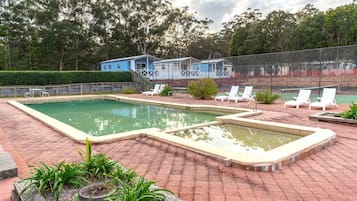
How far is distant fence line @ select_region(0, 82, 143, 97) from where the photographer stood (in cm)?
1662

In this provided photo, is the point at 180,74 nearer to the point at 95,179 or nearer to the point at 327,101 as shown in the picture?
the point at 327,101

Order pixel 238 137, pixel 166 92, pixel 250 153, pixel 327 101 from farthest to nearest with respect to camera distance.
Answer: pixel 166 92 → pixel 327 101 → pixel 238 137 → pixel 250 153

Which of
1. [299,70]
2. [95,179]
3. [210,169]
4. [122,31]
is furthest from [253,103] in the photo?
[122,31]

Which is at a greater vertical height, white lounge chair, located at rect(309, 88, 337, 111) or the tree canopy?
the tree canopy

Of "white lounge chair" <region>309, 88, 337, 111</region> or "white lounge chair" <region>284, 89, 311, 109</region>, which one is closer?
"white lounge chair" <region>309, 88, 337, 111</region>

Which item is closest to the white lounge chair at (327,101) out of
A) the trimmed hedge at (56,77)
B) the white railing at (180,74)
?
the white railing at (180,74)

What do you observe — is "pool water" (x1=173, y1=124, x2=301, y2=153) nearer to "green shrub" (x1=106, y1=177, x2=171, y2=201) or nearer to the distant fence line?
"green shrub" (x1=106, y1=177, x2=171, y2=201)

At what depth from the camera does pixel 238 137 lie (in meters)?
5.95

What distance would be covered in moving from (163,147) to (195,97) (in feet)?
29.6

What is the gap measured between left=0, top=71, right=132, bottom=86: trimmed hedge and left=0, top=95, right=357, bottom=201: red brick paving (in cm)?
1396

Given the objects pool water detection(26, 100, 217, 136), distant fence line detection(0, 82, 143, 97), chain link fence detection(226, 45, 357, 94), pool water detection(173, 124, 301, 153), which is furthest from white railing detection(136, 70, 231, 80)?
pool water detection(173, 124, 301, 153)

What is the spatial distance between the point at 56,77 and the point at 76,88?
5.24ft

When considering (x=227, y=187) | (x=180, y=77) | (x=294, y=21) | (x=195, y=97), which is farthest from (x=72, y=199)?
(x=294, y=21)

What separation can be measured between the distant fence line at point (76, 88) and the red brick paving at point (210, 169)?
13442 millimetres
